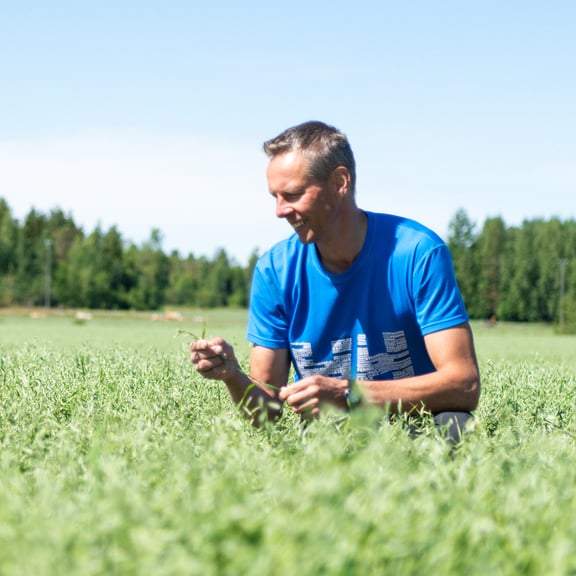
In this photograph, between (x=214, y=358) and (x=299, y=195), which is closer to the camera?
(x=214, y=358)

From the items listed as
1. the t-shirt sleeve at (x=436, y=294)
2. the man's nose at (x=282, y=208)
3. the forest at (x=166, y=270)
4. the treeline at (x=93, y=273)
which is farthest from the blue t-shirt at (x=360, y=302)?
the forest at (x=166, y=270)

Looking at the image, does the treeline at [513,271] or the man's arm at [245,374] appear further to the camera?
the treeline at [513,271]

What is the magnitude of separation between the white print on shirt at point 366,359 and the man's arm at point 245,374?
178 millimetres

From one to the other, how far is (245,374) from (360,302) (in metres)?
0.75

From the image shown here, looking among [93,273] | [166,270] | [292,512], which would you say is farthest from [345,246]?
[166,270]

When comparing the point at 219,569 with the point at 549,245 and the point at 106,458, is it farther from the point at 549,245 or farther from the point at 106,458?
the point at 549,245

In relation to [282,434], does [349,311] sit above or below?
above

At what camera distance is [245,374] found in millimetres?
4086

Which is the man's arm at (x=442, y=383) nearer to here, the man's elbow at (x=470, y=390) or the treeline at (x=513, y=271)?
the man's elbow at (x=470, y=390)

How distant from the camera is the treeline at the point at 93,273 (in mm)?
87425

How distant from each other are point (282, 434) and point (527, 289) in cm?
9424

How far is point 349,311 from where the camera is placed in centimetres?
433

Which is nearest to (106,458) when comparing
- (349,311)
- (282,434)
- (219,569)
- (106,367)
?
(282,434)

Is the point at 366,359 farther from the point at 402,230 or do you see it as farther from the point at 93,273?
the point at 93,273
